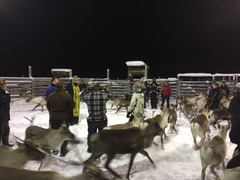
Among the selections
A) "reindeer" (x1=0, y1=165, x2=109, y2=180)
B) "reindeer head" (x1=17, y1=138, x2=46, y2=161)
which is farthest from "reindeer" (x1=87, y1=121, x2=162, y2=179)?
"reindeer" (x1=0, y1=165, x2=109, y2=180)

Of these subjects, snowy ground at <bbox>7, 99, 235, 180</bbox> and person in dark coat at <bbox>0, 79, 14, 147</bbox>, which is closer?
snowy ground at <bbox>7, 99, 235, 180</bbox>

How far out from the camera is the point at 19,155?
228 centimetres

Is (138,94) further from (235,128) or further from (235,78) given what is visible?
(235,78)

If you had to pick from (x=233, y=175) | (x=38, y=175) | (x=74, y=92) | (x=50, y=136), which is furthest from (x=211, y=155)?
(x=74, y=92)

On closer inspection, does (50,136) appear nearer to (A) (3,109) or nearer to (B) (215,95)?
(A) (3,109)

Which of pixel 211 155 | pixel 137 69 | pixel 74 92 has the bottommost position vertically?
pixel 211 155

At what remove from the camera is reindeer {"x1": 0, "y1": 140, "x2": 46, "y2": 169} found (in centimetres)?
223

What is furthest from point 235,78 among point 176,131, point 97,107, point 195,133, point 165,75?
point 165,75

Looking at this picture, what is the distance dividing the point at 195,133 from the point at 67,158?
128 inches

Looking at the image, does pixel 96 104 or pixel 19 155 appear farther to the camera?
pixel 96 104

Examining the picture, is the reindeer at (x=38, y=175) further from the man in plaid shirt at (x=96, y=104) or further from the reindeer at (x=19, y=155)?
the man in plaid shirt at (x=96, y=104)

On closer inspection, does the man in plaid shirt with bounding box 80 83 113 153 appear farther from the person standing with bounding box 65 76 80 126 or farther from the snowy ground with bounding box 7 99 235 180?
the person standing with bounding box 65 76 80 126

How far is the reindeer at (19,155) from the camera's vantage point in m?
2.23

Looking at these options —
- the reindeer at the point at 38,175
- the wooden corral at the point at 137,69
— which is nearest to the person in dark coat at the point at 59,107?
the reindeer at the point at 38,175
